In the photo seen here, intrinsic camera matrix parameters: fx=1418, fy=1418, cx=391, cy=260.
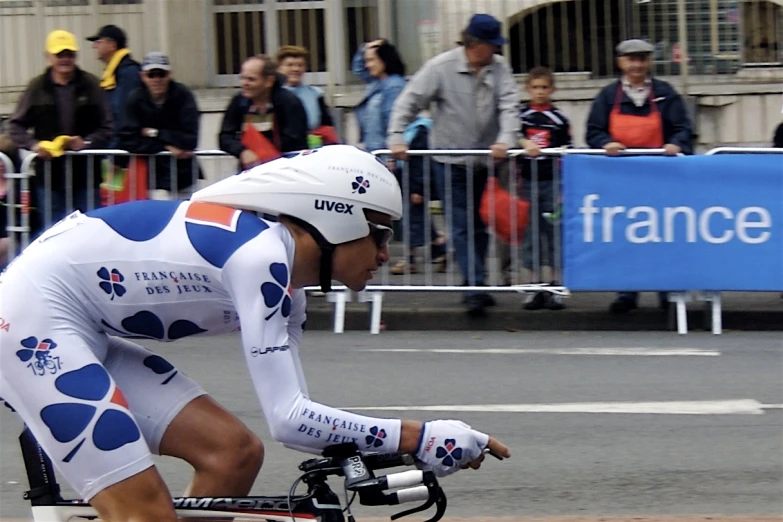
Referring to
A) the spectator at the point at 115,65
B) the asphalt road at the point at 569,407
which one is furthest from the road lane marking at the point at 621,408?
the spectator at the point at 115,65

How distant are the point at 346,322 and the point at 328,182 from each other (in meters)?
7.01

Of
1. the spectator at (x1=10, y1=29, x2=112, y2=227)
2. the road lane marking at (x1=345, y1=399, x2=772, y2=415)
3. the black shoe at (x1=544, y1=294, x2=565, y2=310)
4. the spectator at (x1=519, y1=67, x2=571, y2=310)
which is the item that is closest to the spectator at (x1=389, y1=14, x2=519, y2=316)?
the spectator at (x1=519, y1=67, x2=571, y2=310)

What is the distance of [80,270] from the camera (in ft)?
12.3

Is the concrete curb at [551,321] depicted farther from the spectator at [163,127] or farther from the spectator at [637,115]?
the spectator at [163,127]

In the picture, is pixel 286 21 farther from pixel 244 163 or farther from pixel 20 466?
pixel 20 466

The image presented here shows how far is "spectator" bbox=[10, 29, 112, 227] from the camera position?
10758 mm

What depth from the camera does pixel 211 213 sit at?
3777mm

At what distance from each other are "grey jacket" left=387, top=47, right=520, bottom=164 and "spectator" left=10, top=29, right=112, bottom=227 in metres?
2.34

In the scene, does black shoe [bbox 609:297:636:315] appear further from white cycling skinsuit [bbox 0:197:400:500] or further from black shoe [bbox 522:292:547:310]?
white cycling skinsuit [bbox 0:197:400:500]

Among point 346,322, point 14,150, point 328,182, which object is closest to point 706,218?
point 346,322

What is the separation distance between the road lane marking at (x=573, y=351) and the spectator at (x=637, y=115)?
113cm

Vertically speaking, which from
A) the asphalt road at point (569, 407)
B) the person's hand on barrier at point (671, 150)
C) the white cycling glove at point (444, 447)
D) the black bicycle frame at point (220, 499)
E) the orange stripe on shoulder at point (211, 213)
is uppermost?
the orange stripe on shoulder at point (211, 213)

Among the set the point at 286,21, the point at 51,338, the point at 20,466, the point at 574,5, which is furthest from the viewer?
the point at 286,21

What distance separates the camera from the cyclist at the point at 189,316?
3.59m
